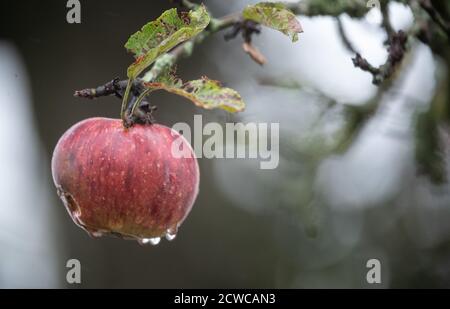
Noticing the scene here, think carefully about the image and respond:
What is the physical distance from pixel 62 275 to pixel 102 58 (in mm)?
1126

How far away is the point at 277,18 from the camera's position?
1.06 m

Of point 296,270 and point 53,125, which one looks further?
point 296,270

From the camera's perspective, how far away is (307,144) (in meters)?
1.77

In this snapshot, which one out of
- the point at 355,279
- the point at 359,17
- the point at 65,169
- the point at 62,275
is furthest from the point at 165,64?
the point at 355,279

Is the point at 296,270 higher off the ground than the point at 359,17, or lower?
lower

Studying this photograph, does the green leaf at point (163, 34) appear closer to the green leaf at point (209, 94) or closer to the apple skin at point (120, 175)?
the green leaf at point (209, 94)

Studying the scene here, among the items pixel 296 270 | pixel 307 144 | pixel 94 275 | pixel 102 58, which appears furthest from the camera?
pixel 296 270

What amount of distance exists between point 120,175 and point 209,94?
25 cm

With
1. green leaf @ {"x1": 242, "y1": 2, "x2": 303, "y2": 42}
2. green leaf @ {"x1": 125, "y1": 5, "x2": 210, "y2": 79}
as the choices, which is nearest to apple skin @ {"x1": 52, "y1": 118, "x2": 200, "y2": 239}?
green leaf @ {"x1": 125, "y1": 5, "x2": 210, "y2": 79}

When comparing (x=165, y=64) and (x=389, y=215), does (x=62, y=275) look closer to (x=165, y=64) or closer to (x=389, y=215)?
(x=389, y=215)

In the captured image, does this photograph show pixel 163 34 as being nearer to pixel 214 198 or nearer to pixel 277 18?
pixel 277 18

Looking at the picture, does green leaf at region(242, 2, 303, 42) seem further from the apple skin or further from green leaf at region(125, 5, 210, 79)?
the apple skin

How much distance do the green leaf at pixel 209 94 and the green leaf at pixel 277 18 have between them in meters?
0.20

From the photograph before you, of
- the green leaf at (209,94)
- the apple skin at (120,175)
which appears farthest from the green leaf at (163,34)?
the apple skin at (120,175)
